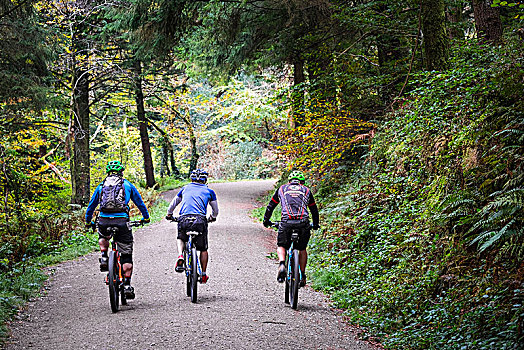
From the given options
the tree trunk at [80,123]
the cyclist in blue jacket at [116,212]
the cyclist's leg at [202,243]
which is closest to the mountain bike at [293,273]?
the cyclist's leg at [202,243]

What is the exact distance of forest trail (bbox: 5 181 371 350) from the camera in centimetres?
592

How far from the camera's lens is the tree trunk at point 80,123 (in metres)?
18.6

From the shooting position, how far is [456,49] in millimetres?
10578

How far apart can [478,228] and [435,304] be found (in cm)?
112

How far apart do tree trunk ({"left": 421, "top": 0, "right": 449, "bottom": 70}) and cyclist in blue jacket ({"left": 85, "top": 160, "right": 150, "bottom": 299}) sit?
6840 millimetres

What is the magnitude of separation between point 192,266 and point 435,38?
7.02 m

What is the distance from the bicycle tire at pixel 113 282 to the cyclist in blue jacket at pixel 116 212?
1.01ft

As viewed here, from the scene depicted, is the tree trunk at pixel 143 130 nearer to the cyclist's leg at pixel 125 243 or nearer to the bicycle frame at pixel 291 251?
the cyclist's leg at pixel 125 243

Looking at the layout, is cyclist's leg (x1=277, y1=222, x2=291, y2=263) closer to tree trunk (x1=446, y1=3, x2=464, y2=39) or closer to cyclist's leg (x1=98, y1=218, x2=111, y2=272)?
cyclist's leg (x1=98, y1=218, x2=111, y2=272)

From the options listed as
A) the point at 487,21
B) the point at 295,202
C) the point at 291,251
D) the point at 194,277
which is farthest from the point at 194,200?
the point at 487,21

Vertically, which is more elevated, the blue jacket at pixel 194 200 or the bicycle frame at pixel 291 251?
the blue jacket at pixel 194 200

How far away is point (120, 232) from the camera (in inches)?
299

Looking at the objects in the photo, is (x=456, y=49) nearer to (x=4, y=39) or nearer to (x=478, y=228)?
(x=478, y=228)

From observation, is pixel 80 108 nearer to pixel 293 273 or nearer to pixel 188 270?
pixel 188 270
